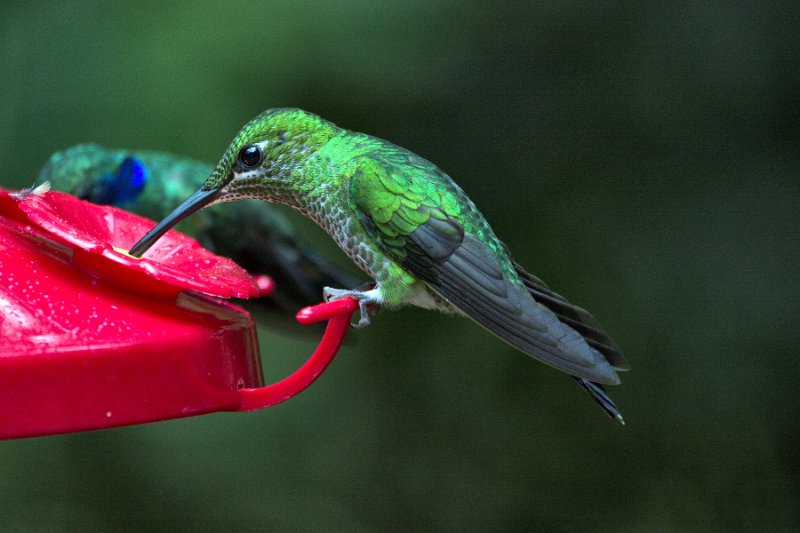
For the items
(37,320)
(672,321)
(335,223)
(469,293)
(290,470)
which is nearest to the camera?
(37,320)

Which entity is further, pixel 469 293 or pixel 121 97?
pixel 121 97

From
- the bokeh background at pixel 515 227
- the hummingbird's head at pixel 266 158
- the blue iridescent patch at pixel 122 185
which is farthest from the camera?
the bokeh background at pixel 515 227

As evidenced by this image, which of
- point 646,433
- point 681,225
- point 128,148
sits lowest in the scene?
point 646,433

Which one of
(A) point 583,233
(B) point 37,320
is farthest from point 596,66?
(B) point 37,320

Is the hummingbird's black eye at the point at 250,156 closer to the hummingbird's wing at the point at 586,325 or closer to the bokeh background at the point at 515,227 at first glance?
the hummingbird's wing at the point at 586,325

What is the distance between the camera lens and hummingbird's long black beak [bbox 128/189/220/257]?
2029mm

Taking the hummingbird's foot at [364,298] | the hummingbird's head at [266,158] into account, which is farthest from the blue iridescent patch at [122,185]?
the hummingbird's foot at [364,298]

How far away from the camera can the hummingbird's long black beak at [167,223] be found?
2029 millimetres

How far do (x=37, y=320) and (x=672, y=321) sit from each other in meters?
3.13

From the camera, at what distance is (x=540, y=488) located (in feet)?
14.5

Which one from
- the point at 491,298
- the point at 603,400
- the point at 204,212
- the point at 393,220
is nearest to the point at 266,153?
the point at 393,220

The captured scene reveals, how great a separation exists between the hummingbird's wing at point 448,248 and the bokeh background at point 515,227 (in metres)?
1.67

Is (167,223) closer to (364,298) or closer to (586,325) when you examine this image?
(364,298)

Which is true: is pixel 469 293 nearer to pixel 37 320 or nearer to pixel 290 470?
pixel 37 320
